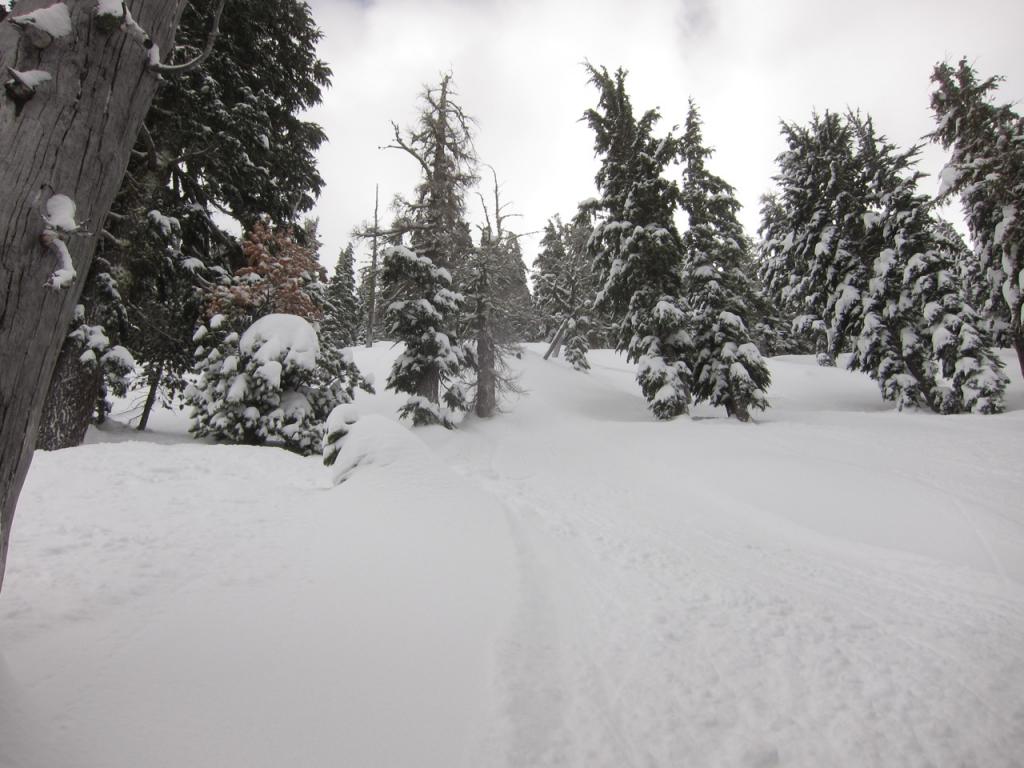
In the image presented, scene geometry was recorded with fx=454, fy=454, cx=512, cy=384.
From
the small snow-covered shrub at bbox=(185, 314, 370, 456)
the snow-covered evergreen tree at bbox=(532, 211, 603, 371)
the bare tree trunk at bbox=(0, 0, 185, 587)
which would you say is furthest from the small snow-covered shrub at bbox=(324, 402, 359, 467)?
the snow-covered evergreen tree at bbox=(532, 211, 603, 371)

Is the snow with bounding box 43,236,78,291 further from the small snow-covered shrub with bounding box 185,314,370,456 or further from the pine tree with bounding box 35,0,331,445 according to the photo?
the small snow-covered shrub with bounding box 185,314,370,456

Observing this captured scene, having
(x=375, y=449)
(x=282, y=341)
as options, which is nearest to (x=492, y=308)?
(x=282, y=341)

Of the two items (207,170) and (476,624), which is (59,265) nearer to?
(476,624)

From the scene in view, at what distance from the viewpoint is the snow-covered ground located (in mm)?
1784

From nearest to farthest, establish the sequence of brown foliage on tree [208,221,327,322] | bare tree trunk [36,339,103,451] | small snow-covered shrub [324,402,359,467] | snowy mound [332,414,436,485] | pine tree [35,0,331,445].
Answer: snowy mound [332,414,436,485] → small snow-covered shrub [324,402,359,467] → bare tree trunk [36,339,103,451] → pine tree [35,0,331,445] → brown foliage on tree [208,221,327,322]

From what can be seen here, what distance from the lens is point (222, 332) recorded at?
1032 cm

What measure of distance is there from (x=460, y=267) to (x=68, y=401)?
10.7 metres

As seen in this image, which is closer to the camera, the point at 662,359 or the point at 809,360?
the point at 662,359

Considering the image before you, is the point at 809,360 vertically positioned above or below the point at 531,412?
above

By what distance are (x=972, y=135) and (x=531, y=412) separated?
16282 millimetres

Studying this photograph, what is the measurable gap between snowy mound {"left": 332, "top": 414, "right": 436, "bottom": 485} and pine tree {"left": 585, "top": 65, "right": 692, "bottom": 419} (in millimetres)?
9418

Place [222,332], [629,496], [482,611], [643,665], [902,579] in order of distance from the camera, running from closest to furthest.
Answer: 1. [643,665]
2. [482,611]
3. [902,579]
4. [629,496]
5. [222,332]

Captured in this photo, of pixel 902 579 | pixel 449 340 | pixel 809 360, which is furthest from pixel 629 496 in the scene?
pixel 809 360

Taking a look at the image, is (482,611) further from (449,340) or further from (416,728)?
(449,340)
